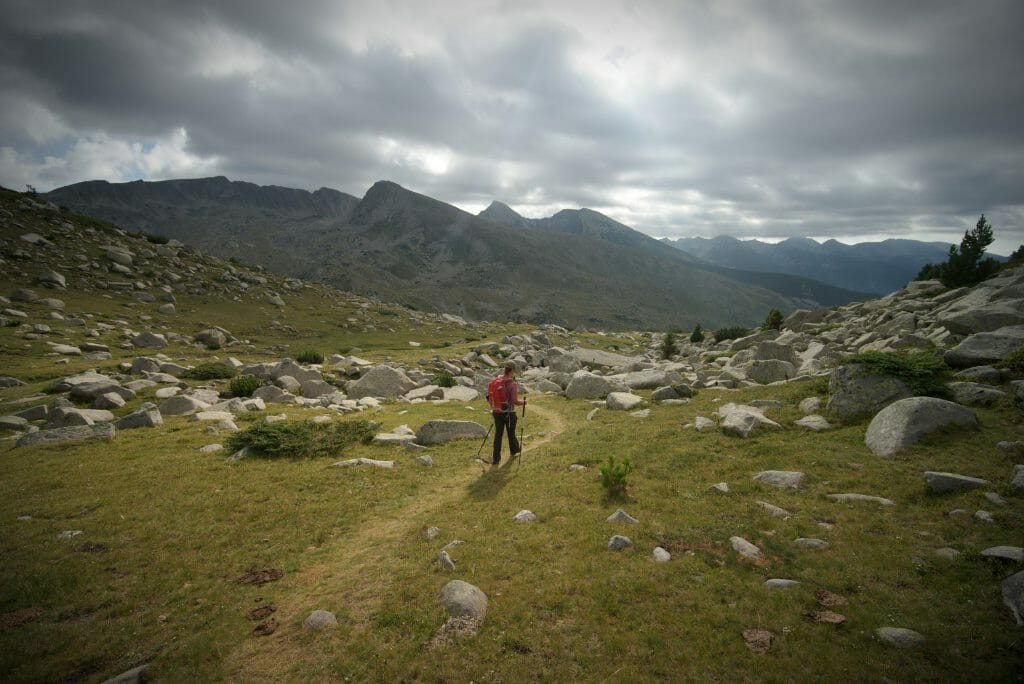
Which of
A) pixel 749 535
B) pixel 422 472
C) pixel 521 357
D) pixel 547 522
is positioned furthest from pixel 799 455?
pixel 521 357

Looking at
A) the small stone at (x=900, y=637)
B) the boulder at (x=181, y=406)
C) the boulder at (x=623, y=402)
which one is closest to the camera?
the small stone at (x=900, y=637)

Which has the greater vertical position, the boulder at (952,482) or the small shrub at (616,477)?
the boulder at (952,482)

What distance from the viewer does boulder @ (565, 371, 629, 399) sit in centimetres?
3170

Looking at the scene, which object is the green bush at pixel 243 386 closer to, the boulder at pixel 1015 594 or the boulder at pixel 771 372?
the boulder at pixel 1015 594

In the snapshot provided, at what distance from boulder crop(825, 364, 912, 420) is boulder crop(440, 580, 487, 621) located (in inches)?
673

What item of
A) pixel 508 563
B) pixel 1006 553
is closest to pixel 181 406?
pixel 508 563

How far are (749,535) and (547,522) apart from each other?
536 centimetres

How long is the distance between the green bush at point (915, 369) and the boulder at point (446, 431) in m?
18.3

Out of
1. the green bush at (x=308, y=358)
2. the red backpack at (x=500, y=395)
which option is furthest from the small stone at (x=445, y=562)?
the green bush at (x=308, y=358)

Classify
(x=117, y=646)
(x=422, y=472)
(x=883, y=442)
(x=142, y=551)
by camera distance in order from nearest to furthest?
1. (x=117, y=646)
2. (x=142, y=551)
3. (x=883, y=442)
4. (x=422, y=472)

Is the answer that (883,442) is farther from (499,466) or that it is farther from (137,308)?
(137,308)

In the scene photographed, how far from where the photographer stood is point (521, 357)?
55688 millimetres

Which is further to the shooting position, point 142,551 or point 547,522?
point 547,522

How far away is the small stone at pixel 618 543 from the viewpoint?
10.6 m
